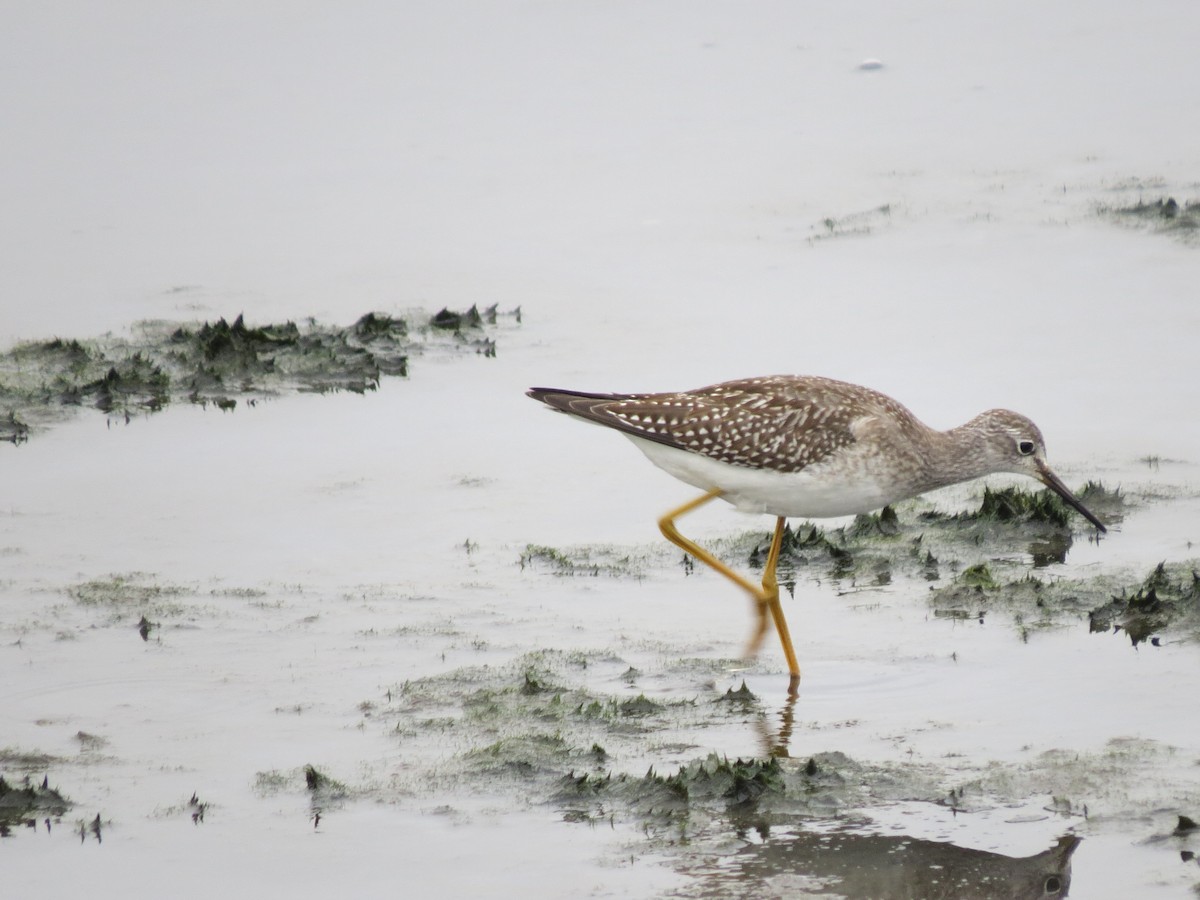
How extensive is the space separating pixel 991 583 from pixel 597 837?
3009 millimetres

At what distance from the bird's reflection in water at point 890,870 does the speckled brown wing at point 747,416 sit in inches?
102

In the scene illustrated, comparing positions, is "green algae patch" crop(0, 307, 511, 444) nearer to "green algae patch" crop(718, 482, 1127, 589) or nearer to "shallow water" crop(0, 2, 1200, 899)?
"shallow water" crop(0, 2, 1200, 899)

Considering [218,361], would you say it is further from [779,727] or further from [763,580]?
[779,727]

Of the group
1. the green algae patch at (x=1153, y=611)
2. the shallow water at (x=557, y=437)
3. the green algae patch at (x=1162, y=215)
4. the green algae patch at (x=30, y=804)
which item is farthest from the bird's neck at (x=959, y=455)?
the green algae patch at (x=1162, y=215)

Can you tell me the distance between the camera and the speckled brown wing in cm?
829

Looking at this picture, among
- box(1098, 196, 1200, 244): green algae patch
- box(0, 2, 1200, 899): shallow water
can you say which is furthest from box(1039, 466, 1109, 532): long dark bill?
box(1098, 196, 1200, 244): green algae patch

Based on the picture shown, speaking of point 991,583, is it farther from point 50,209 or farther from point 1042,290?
point 50,209

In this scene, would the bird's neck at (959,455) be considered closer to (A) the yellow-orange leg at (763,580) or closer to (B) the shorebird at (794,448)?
(B) the shorebird at (794,448)

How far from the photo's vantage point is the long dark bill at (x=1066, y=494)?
8.70 m

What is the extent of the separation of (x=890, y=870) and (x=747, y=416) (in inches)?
121

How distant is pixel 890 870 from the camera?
5.87 meters

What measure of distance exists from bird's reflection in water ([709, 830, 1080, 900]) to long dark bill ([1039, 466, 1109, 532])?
9.84 ft

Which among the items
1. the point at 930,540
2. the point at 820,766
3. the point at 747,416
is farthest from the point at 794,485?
the point at 820,766

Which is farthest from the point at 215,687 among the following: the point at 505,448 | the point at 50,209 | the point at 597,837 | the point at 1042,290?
the point at 50,209
